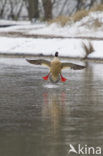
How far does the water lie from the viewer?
9.49 m

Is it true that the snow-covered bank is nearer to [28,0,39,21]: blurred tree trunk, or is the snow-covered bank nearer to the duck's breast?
the duck's breast

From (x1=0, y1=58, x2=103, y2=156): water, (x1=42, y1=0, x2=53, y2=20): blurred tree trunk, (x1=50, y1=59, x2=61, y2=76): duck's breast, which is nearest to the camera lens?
(x1=0, y1=58, x2=103, y2=156): water

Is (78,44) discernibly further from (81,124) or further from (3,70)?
(81,124)

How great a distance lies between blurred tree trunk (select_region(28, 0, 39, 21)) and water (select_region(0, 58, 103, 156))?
36015mm

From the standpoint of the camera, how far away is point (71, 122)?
11523 mm

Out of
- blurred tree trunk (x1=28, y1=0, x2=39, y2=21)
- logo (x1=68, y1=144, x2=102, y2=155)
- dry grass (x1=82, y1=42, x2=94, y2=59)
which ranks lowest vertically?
blurred tree trunk (x1=28, y1=0, x2=39, y2=21)

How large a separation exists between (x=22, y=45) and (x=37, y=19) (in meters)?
26.9

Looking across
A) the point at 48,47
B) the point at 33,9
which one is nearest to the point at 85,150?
the point at 48,47

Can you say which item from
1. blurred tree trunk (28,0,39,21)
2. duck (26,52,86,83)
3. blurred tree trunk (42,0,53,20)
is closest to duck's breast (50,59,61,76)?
duck (26,52,86,83)

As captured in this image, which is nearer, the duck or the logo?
the logo

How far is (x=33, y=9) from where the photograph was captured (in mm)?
57438

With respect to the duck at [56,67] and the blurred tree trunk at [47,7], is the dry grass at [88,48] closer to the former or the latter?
the duck at [56,67]

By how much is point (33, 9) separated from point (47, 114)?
4552 cm

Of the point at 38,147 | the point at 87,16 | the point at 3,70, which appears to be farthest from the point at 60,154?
the point at 87,16
